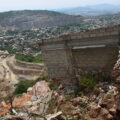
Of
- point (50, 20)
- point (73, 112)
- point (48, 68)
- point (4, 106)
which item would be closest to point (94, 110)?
point (73, 112)

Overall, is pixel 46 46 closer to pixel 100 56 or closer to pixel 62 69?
pixel 62 69

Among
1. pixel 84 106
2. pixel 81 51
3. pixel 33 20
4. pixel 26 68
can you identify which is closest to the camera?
pixel 84 106

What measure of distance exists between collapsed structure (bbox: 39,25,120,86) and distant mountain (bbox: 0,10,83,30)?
334ft

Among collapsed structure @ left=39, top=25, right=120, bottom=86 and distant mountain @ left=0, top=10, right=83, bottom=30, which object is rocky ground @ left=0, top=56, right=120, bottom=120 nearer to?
collapsed structure @ left=39, top=25, right=120, bottom=86

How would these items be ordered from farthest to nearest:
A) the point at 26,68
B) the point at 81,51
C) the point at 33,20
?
the point at 33,20 < the point at 26,68 < the point at 81,51

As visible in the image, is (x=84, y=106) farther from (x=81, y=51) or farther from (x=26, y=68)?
(x=26, y=68)

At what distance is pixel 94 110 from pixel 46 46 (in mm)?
3969

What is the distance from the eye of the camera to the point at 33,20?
385ft

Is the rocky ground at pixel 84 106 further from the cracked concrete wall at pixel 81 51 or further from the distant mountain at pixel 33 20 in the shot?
the distant mountain at pixel 33 20

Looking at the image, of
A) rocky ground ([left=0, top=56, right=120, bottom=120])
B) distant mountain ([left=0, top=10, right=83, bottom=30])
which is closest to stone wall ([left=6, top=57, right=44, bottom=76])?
rocky ground ([left=0, top=56, right=120, bottom=120])

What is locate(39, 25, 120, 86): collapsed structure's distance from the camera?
8.39 meters

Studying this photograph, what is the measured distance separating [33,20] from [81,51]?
111m

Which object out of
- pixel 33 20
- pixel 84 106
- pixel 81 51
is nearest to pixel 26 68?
pixel 81 51

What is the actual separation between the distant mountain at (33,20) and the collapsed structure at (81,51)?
101901mm
